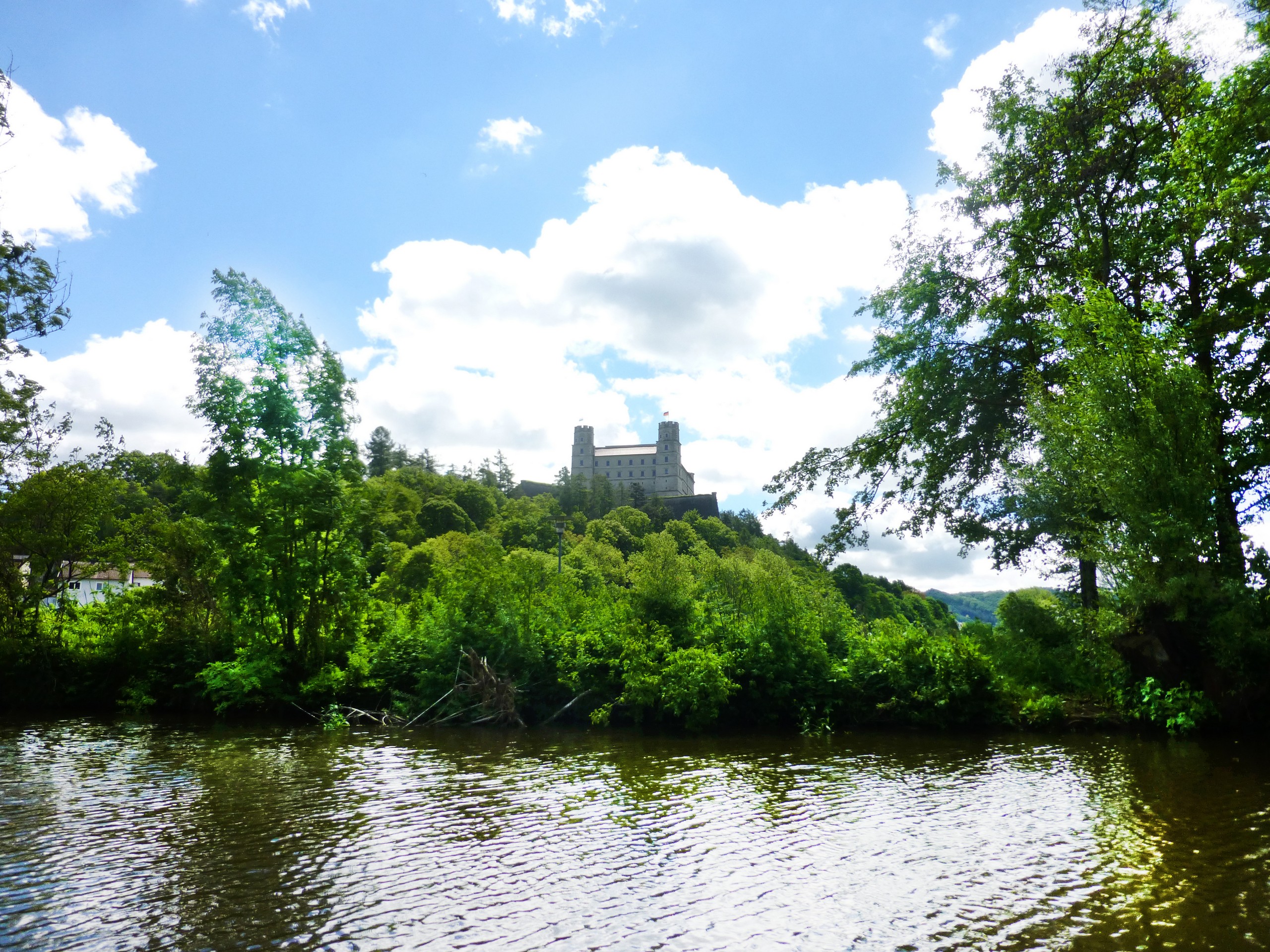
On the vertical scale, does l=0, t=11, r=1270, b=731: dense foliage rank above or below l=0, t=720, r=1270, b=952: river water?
above

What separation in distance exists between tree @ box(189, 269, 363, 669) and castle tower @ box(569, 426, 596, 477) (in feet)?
493

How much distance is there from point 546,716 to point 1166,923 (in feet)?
52.7

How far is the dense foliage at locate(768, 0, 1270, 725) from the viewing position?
15.2m

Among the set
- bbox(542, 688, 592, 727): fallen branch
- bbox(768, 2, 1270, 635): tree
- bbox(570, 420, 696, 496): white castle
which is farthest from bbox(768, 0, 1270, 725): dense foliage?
bbox(570, 420, 696, 496): white castle

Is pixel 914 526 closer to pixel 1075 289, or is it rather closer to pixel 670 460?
pixel 1075 289

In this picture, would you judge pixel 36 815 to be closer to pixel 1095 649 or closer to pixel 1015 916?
pixel 1015 916

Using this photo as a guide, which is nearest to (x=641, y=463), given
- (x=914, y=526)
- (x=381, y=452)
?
(x=381, y=452)

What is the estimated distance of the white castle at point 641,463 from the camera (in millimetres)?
166500

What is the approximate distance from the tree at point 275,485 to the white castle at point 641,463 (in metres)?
136

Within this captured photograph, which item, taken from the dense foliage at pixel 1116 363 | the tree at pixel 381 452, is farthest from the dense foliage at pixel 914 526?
the tree at pixel 381 452

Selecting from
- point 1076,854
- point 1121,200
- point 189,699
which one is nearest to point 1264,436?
point 1121,200

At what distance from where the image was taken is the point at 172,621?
24.1 metres

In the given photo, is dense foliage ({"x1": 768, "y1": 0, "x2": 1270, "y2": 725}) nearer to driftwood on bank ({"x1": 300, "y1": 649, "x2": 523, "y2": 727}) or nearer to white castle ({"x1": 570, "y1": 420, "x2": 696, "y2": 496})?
driftwood on bank ({"x1": 300, "y1": 649, "x2": 523, "y2": 727})

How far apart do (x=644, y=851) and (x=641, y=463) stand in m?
162
